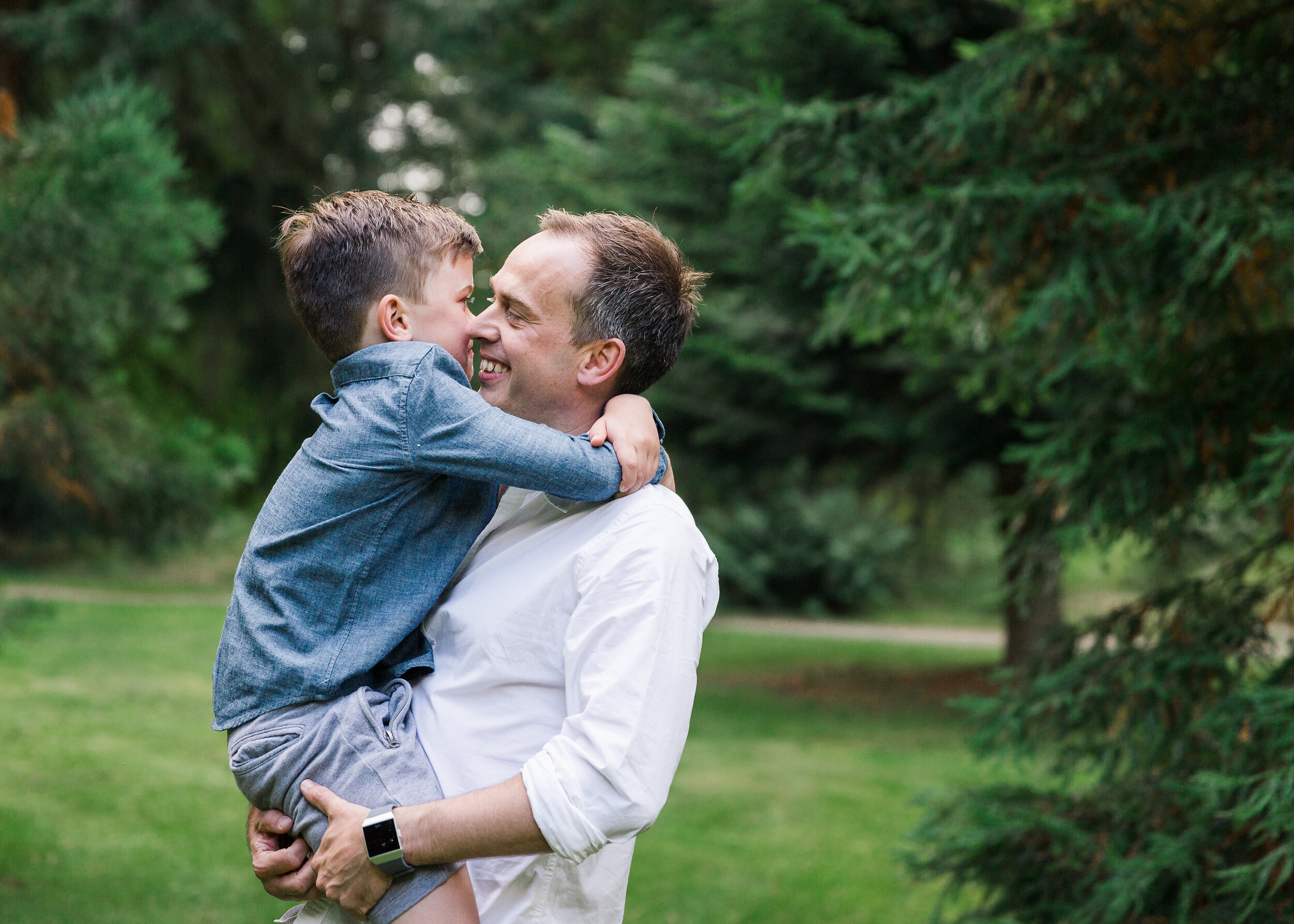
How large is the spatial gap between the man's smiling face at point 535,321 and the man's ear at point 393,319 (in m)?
0.11

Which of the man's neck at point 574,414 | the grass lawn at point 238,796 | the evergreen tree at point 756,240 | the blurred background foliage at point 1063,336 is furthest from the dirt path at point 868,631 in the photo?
the man's neck at point 574,414

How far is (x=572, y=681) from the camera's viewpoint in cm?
162

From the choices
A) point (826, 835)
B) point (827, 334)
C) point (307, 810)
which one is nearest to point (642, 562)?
point (307, 810)

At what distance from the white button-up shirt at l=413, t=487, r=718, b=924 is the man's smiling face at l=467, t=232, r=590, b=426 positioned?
0.64 ft

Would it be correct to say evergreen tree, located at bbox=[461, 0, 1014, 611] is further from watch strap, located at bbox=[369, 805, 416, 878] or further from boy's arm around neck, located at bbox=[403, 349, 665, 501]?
watch strap, located at bbox=[369, 805, 416, 878]

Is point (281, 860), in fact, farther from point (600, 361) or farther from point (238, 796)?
point (238, 796)

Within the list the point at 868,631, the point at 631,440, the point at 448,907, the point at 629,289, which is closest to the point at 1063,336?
the point at 629,289

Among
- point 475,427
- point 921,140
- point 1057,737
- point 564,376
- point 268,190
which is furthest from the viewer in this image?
point 268,190

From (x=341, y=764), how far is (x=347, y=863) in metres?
0.14

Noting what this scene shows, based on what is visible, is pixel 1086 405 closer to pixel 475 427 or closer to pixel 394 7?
pixel 475 427

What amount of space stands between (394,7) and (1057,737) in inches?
425

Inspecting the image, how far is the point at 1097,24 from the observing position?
400cm

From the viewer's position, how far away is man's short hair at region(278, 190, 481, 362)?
1.78 m

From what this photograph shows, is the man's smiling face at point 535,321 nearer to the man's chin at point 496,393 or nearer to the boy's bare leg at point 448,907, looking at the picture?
the man's chin at point 496,393
